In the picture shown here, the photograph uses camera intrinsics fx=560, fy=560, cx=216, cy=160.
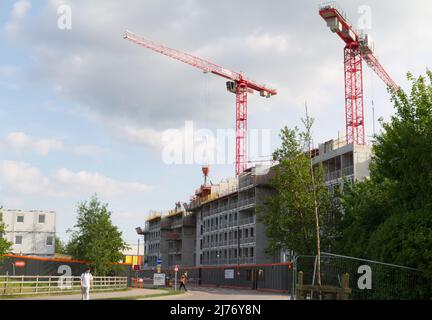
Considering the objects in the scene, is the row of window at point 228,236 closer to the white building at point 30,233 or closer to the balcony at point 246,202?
the balcony at point 246,202

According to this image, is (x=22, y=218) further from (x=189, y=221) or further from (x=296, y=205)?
(x=296, y=205)

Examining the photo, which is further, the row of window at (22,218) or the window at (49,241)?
the row of window at (22,218)

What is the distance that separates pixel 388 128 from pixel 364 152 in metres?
25.9

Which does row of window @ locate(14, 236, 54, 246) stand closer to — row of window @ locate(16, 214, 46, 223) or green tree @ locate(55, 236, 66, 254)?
row of window @ locate(16, 214, 46, 223)

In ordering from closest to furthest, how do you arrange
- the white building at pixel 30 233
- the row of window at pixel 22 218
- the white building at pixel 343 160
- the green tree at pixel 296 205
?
the green tree at pixel 296 205 < the white building at pixel 343 160 < the white building at pixel 30 233 < the row of window at pixel 22 218

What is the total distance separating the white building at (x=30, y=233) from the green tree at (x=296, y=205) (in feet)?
159

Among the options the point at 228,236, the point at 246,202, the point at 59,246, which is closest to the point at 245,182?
the point at 246,202

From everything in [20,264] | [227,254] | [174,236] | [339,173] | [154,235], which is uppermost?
[339,173]

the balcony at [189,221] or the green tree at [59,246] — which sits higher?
the balcony at [189,221]

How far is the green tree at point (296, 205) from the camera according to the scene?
40.3 m

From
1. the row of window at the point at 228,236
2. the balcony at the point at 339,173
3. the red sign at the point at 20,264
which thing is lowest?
the red sign at the point at 20,264

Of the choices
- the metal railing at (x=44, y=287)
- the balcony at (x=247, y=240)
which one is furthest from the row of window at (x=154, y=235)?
the metal railing at (x=44, y=287)

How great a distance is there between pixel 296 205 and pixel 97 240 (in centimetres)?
2266

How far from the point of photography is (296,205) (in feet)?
133
